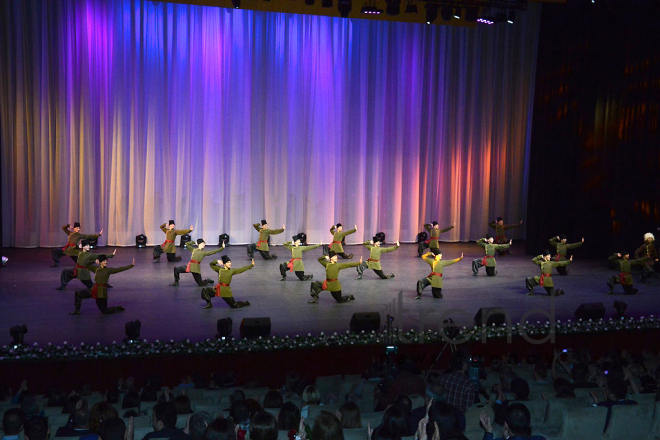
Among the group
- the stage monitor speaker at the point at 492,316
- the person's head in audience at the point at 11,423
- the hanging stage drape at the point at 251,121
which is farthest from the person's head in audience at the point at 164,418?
the hanging stage drape at the point at 251,121

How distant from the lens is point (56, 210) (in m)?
17.4

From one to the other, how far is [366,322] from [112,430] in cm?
545

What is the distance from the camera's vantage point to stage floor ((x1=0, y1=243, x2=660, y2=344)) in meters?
10.2

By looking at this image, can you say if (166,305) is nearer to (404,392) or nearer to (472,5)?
(404,392)

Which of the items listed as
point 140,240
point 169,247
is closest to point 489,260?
point 169,247

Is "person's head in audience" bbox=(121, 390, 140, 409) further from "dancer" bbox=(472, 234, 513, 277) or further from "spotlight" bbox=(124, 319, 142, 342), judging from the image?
"dancer" bbox=(472, 234, 513, 277)

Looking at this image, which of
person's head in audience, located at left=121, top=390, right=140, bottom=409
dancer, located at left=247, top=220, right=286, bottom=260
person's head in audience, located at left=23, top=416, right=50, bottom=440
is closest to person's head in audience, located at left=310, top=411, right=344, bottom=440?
person's head in audience, located at left=23, top=416, right=50, bottom=440

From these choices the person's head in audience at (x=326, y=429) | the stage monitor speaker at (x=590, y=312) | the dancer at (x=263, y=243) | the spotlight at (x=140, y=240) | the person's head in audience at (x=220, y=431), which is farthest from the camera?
the spotlight at (x=140, y=240)

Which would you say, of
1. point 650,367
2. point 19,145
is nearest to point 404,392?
point 650,367

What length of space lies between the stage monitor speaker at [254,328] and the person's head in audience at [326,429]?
4.91 meters

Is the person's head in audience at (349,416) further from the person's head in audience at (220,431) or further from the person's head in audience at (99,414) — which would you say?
the person's head in audience at (99,414)

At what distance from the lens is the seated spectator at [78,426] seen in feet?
16.7

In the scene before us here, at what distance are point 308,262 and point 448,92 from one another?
280 inches

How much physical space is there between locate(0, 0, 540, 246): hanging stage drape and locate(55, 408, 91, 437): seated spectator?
43.3 feet
